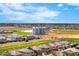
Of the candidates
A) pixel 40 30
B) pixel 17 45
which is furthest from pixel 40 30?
pixel 17 45

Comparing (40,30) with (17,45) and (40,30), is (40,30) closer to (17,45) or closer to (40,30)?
(40,30)

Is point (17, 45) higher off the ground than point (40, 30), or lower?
lower

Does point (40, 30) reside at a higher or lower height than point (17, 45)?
higher

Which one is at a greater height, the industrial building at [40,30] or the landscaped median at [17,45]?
the industrial building at [40,30]

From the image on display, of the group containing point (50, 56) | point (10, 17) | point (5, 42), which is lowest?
point (50, 56)

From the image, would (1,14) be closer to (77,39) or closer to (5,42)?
(5,42)

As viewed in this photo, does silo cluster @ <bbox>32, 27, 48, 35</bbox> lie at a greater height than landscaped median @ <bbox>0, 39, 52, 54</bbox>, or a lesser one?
greater

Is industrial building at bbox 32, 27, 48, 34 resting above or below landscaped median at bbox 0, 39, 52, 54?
above

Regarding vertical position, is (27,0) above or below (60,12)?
above

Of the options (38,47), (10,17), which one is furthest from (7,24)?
(38,47)

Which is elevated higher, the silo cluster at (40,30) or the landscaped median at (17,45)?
the silo cluster at (40,30)
